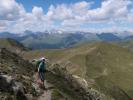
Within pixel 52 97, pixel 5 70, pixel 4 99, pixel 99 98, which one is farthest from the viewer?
pixel 99 98

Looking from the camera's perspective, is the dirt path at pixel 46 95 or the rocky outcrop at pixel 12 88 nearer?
the rocky outcrop at pixel 12 88

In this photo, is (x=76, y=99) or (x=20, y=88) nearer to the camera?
(x=20, y=88)

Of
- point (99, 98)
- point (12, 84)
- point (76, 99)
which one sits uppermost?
point (12, 84)

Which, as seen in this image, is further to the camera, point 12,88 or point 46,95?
point 46,95

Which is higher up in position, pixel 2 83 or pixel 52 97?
pixel 2 83

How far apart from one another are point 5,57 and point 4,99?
78.9 feet

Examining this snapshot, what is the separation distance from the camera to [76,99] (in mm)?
55625

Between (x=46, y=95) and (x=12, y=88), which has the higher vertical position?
(x=12, y=88)

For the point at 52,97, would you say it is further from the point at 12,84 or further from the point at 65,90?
the point at 65,90

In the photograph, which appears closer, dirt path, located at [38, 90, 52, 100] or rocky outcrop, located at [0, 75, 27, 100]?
rocky outcrop, located at [0, 75, 27, 100]

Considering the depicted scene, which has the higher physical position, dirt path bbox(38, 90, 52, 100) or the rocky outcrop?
the rocky outcrop

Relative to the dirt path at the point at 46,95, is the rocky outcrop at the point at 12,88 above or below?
above

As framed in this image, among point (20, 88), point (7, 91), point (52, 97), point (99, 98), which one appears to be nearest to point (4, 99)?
point (7, 91)

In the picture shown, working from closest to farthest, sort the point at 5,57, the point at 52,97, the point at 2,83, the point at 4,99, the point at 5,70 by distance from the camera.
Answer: the point at 4,99 < the point at 2,83 < the point at 52,97 < the point at 5,70 < the point at 5,57
